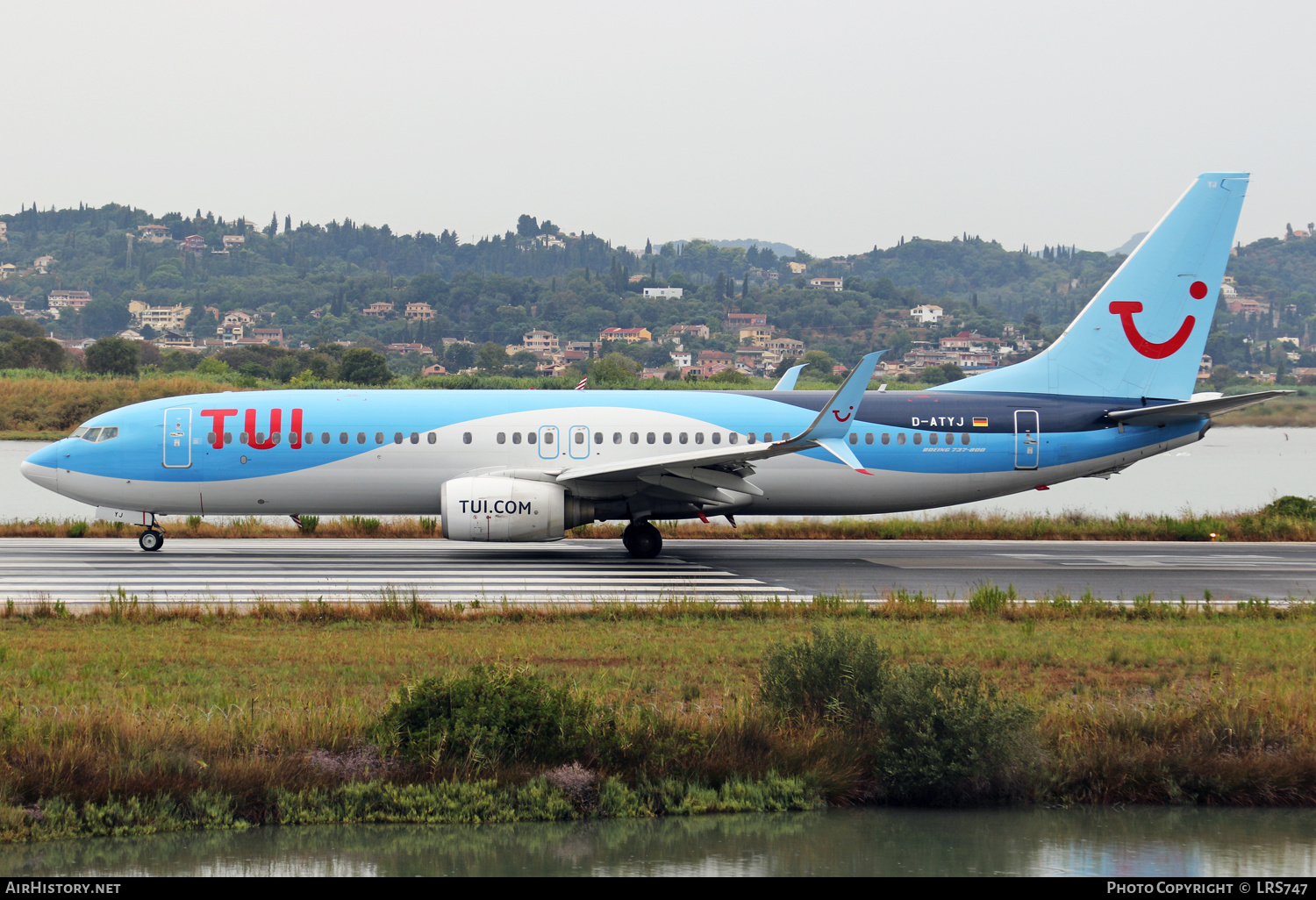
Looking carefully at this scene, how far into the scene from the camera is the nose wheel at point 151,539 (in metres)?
24.8

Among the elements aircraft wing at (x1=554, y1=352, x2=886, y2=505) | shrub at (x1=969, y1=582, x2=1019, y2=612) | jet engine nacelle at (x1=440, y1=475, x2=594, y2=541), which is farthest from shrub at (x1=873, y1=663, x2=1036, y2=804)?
jet engine nacelle at (x1=440, y1=475, x2=594, y2=541)

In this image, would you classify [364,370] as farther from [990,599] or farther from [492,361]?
[990,599]

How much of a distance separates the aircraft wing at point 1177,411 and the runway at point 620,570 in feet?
10.2

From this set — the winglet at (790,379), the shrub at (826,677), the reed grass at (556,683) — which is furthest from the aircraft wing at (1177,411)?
the shrub at (826,677)

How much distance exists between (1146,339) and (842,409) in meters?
9.57

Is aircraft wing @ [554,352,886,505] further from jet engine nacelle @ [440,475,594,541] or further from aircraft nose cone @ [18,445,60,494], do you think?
aircraft nose cone @ [18,445,60,494]

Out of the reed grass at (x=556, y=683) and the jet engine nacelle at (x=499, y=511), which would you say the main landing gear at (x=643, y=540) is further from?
the reed grass at (x=556, y=683)

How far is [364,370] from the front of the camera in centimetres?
7812

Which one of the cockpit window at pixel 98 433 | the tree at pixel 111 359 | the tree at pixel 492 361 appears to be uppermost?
the tree at pixel 492 361

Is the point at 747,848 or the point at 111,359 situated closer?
the point at 747,848

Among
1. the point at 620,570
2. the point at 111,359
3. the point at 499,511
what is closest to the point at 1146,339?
the point at 620,570

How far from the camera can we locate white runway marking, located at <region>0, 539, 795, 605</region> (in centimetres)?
1848
